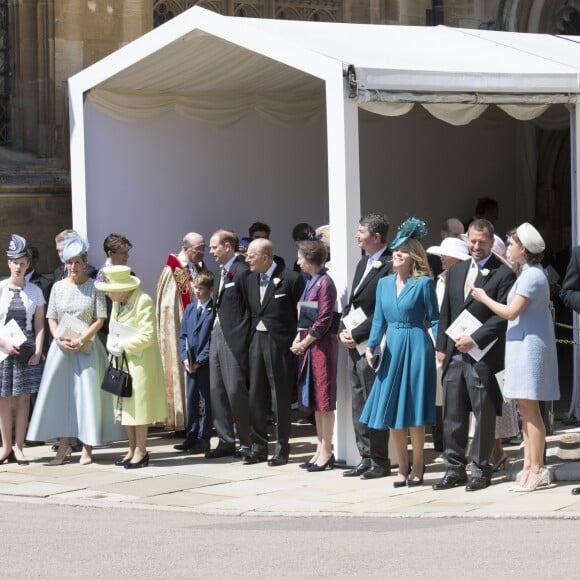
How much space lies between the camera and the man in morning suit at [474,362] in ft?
32.2

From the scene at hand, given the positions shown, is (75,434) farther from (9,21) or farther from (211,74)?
(9,21)

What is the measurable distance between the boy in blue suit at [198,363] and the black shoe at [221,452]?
24 cm

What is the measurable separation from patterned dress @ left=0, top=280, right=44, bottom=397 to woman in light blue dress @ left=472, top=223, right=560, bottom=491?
387 cm

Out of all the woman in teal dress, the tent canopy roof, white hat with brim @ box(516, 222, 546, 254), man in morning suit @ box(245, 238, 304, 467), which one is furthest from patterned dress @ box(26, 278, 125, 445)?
white hat with brim @ box(516, 222, 546, 254)

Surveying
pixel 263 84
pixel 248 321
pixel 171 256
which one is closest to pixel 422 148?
pixel 263 84

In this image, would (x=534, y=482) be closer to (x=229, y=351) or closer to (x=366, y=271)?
(x=366, y=271)

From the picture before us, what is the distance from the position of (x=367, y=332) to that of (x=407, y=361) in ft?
1.73

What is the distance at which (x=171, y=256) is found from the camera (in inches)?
511

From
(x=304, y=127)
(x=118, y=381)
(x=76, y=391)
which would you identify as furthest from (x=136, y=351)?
(x=304, y=127)

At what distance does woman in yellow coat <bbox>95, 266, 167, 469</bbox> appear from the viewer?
11.2 meters

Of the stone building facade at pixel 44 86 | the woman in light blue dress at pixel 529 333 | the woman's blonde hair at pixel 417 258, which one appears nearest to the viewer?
the woman in light blue dress at pixel 529 333

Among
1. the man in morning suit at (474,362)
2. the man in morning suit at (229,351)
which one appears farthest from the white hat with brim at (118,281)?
the man in morning suit at (474,362)

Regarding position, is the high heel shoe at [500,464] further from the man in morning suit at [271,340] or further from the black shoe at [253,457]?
the black shoe at [253,457]

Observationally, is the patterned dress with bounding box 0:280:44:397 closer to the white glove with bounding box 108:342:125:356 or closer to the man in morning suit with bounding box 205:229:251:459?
the white glove with bounding box 108:342:125:356
